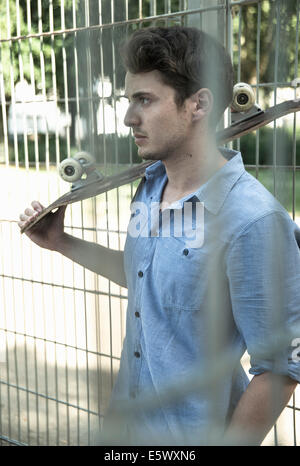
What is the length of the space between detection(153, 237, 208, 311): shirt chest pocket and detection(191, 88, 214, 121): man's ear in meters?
0.23

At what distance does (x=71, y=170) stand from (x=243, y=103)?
354mm

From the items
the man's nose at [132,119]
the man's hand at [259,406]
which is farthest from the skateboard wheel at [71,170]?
the man's hand at [259,406]

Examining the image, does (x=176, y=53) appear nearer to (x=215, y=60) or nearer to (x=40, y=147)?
(x=215, y=60)

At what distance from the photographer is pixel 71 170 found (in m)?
1.18

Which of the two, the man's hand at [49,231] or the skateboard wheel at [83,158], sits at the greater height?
the skateboard wheel at [83,158]

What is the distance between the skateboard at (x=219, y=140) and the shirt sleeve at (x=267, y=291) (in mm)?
196

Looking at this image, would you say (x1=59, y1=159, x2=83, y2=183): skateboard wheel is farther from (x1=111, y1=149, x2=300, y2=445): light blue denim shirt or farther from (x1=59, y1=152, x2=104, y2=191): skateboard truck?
(x1=111, y1=149, x2=300, y2=445): light blue denim shirt

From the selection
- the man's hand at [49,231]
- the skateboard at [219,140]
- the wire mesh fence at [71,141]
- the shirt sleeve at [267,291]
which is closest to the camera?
the shirt sleeve at [267,291]

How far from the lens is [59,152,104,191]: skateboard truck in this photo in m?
1.15

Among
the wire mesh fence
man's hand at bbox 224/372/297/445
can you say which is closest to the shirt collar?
man's hand at bbox 224/372/297/445

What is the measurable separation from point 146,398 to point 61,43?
1.40 meters

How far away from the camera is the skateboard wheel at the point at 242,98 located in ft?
3.51

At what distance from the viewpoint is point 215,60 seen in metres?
0.73

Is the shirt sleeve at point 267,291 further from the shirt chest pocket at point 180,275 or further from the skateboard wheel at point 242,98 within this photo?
the skateboard wheel at point 242,98
